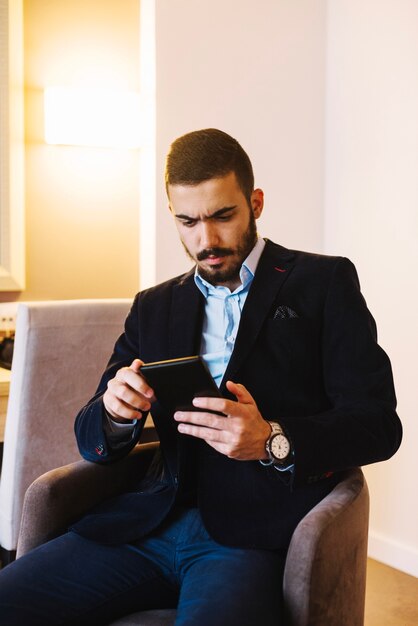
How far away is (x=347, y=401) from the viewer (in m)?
1.65

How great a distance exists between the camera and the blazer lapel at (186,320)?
181 centimetres

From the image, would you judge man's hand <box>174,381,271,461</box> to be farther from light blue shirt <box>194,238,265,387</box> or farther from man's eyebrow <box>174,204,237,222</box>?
man's eyebrow <box>174,204,237,222</box>

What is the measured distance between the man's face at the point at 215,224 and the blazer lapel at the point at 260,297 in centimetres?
6

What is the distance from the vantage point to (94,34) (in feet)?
10.7

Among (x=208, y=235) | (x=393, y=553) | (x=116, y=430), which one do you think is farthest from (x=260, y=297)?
(x=393, y=553)

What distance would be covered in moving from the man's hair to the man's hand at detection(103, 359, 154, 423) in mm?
443

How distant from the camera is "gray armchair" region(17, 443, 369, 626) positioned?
1.44 m

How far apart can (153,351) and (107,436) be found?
22 cm

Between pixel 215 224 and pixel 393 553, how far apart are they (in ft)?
6.57

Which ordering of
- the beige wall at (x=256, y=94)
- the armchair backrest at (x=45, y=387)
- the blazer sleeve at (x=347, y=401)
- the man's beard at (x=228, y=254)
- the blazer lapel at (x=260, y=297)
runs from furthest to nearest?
1. the beige wall at (x=256, y=94)
2. the armchair backrest at (x=45, y=387)
3. the man's beard at (x=228, y=254)
4. the blazer lapel at (x=260, y=297)
5. the blazer sleeve at (x=347, y=401)

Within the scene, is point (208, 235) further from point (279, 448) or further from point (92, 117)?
point (92, 117)

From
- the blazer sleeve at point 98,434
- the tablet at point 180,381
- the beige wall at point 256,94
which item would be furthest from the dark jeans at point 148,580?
the beige wall at point 256,94

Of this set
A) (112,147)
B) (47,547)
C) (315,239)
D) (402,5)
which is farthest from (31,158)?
(47,547)

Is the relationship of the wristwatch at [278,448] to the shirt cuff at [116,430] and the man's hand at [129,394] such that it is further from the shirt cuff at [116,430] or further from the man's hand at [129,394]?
the shirt cuff at [116,430]
